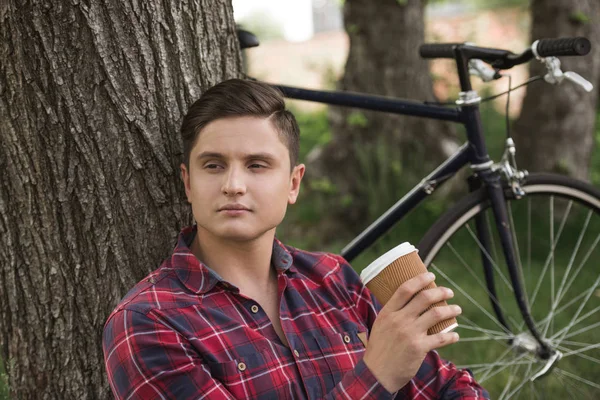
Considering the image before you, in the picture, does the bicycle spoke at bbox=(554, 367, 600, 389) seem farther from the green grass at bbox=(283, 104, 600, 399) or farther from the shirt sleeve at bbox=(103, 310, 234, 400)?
the shirt sleeve at bbox=(103, 310, 234, 400)

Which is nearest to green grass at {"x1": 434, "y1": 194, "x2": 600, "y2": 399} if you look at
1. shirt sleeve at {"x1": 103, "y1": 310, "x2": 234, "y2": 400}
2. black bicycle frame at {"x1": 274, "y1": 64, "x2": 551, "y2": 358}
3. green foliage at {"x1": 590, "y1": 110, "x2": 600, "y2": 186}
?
black bicycle frame at {"x1": 274, "y1": 64, "x2": 551, "y2": 358}

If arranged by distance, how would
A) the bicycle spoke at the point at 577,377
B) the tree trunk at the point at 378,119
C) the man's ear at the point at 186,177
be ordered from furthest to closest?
the tree trunk at the point at 378,119
the bicycle spoke at the point at 577,377
the man's ear at the point at 186,177

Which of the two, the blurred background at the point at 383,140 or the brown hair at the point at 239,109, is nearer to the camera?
the brown hair at the point at 239,109

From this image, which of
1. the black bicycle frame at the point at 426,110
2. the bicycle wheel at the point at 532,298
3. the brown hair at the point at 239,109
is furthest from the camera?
the bicycle wheel at the point at 532,298

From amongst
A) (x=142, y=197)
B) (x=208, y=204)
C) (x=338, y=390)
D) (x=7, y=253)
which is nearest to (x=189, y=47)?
(x=142, y=197)

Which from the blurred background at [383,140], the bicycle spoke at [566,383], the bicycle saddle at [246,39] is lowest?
the bicycle spoke at [566,383]

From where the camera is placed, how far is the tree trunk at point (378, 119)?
4.77 m

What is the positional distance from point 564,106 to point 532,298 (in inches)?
65.4

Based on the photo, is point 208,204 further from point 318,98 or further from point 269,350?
point 318,98

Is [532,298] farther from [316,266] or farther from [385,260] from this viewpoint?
[385,260]

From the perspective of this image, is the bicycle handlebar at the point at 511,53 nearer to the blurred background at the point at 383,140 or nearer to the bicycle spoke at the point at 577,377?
the bicycle spoke at the point at 577,377

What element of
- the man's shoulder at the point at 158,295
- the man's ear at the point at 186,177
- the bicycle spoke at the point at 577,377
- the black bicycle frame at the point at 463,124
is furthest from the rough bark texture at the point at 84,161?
the bicycle spoke at the point at 577,377

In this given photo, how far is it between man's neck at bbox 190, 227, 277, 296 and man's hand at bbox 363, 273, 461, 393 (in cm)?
39

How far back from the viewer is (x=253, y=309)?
168 cm
